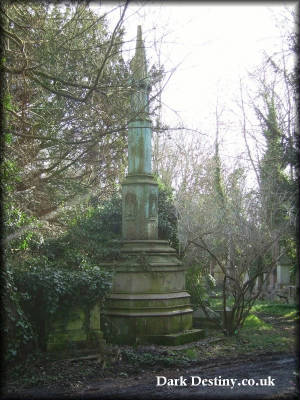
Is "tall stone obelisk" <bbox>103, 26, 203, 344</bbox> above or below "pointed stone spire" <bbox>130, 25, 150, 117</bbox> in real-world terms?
below

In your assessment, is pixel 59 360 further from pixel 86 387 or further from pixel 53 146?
pixel 53 146

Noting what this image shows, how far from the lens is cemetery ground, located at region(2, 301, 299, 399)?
215 inches

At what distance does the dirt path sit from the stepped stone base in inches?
67.3

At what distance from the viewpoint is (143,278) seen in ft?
28.5

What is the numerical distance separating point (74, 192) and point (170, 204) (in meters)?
2.36

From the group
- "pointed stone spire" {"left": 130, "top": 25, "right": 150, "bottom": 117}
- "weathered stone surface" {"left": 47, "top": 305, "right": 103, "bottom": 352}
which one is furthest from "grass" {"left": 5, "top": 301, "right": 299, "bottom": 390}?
"pointed stone spire" {"left": 130, "top": 25, "right": 150, "bottom": 117}

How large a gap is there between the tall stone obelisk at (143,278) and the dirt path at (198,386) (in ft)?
5.82

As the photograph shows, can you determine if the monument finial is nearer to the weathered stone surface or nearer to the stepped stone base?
the stepped stone base

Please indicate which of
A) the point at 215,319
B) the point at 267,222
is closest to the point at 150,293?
the point at 215,319

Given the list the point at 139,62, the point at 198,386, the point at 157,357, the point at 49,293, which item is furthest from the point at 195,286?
the point at 139,62

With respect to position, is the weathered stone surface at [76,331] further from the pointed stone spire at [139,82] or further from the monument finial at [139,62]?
the monument finial at [139,62]

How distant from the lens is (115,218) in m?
10.2

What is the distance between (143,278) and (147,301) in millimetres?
438

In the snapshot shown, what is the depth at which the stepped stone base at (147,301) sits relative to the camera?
8344 millimetres
